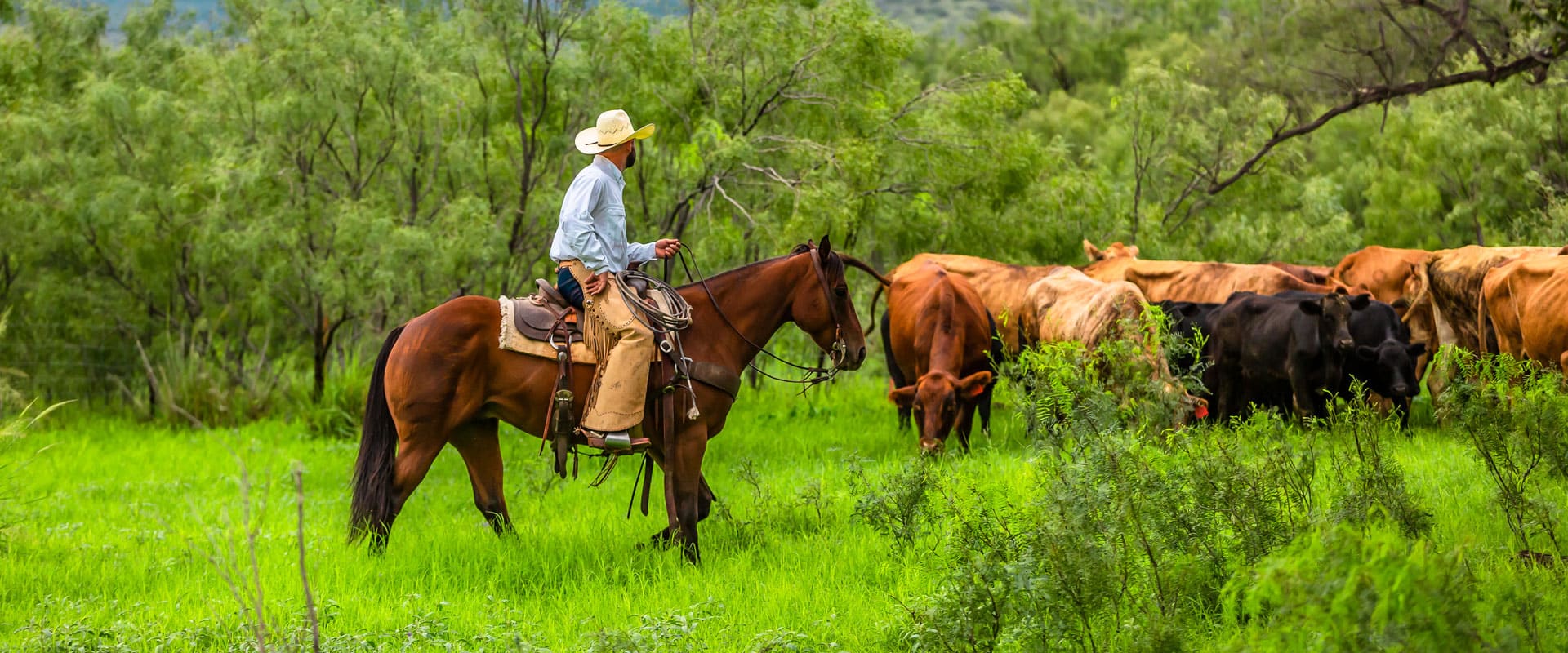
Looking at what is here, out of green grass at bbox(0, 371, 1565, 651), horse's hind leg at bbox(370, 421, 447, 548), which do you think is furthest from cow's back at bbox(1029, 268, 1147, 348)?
horse's hind leg at bbox(370, 421, 447, 548)

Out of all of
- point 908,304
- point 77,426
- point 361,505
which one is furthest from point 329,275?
point 361,505

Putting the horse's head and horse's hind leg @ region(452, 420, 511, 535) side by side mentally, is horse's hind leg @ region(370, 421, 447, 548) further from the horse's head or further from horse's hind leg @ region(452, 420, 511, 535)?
the horse's head

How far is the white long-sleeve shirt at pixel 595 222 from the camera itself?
8148 millimetres

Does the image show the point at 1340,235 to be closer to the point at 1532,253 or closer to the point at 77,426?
the point at 1532,253

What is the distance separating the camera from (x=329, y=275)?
642 inches

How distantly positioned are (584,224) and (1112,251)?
31.7 feet

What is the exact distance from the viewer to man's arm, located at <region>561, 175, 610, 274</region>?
813cm

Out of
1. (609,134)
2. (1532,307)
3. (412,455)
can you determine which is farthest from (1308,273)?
(412,455)

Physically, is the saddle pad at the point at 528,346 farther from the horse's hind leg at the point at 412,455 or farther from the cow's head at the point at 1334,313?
the cow's head at the point at 1334,313

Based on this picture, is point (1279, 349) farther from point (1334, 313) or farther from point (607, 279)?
point (607, 279)

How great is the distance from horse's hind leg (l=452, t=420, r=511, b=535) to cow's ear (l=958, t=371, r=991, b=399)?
4128 millimetres

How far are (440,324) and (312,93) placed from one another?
353 inches

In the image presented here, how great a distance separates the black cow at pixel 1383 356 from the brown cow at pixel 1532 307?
74 centimetres

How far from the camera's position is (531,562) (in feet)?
27.3
